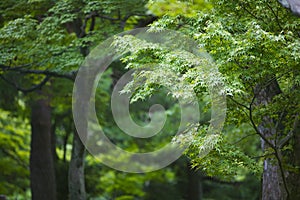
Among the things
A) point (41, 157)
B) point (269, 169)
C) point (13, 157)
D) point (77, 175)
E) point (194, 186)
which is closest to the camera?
point (269, 169)

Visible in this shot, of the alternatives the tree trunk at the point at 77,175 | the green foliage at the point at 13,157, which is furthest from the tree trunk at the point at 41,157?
the green foliage at the point at 13,157

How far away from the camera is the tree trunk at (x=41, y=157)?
12.4m

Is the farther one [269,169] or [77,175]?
[77,175]

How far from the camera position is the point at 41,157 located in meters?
12.5

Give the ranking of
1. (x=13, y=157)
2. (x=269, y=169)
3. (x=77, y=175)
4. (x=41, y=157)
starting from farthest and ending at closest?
(x=13, y=157), (x=41, y=157), (x=77, y=175), (x=269, y=169)

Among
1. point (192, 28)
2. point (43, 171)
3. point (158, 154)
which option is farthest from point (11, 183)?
point (192, 28)

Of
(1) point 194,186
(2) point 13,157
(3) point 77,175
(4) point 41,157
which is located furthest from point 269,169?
(2) point 13,157

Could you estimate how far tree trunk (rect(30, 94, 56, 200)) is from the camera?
12.4m

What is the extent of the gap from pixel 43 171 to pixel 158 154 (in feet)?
16.3

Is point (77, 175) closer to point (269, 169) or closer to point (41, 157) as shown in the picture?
point (41, 157)

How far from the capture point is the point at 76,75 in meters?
10.4

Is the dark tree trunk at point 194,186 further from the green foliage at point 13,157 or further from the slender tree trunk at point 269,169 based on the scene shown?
the slender tree trunk at point 269,169

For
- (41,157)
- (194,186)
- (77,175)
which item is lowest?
(77,175)

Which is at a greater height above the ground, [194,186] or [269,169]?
[194,186]
